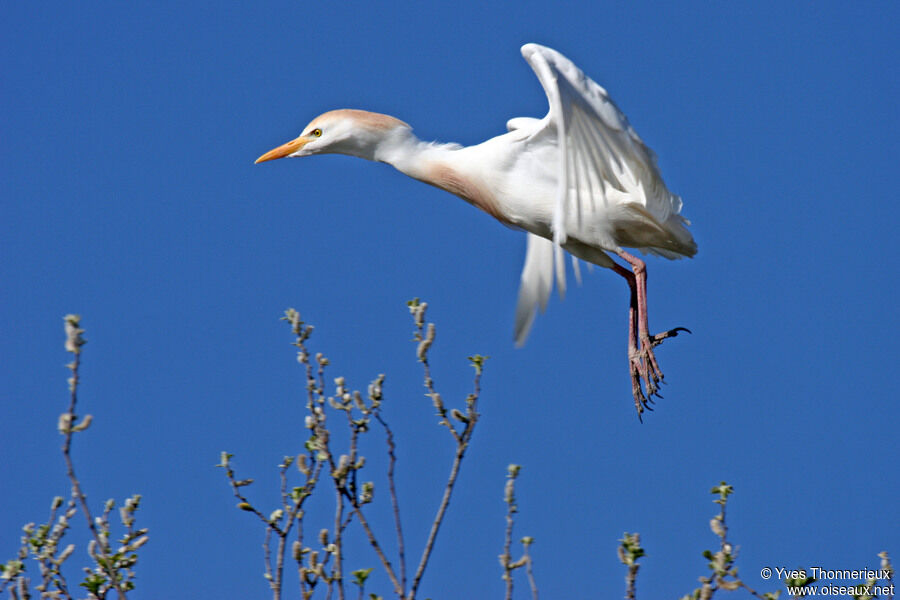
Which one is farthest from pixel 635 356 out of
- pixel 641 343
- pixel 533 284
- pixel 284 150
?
pixel 284 150

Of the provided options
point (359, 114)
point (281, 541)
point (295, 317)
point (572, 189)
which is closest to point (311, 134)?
point (359, 114)

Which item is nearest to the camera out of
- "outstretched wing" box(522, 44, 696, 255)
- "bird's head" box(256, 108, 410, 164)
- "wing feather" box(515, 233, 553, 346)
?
"outstretched wing" box(522, 44, 696, 255)

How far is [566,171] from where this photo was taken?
645cm

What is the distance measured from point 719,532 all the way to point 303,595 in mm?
1517

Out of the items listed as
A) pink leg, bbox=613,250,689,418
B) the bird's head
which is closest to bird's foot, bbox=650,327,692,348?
pink leg, bbox=613,250,689,418

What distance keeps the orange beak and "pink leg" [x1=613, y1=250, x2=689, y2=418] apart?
2517 millimetres

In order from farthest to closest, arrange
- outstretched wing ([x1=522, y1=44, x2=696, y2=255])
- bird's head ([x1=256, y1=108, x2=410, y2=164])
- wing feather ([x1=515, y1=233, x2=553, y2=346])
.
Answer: wing feather ([x1=515, y1=233, x2=553, y2=346])
bird's head ([x1=256, y1=108, x2=410, y2=164])
outstretched wing ([x1=522, y1=44, x2=696, y2=255])

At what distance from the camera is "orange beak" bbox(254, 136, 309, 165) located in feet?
27.4

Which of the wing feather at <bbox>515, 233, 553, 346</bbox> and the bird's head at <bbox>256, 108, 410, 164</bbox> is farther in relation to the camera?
the wing feather at <bbox>515, 233, 553, 346</bbox>

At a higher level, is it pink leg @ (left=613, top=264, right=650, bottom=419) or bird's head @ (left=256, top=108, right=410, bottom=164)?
bird's head @ (left=256, top=108, right=410, bottom=164)

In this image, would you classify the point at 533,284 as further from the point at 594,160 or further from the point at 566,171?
the point at 566,171

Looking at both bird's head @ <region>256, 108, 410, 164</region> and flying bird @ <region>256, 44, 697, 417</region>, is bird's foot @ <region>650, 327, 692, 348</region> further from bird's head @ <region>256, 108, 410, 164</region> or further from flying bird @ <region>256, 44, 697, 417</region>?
bird's head @ <region>256, 108, 410, 164</region>

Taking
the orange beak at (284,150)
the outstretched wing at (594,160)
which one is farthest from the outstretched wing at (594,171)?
the orange beak at (284,150)

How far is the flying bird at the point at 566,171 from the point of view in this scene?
6723 millimetres
